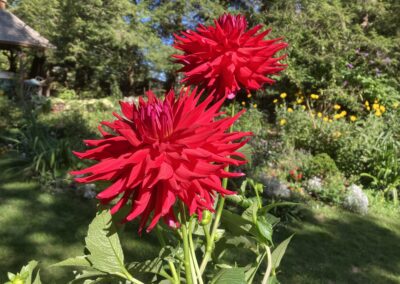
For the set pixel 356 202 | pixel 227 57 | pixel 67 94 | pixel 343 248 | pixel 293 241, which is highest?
pixel 227 57

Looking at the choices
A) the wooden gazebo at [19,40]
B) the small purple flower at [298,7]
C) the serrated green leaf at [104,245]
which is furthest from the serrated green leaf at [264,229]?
the wooden gazebo at [19,40]

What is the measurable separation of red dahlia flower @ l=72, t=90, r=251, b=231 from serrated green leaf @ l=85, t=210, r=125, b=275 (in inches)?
7.5

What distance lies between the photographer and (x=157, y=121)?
74 cm

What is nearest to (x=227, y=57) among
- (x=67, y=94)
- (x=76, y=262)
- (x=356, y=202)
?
(x=76, y=262)

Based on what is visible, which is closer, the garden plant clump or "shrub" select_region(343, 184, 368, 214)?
the garden plant clump

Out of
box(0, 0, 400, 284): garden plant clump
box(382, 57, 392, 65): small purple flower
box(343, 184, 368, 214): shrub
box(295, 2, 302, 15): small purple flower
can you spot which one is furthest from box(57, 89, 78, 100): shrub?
box(343, 184, 368, 214): shrub

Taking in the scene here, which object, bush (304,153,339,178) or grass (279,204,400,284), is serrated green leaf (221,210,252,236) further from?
bush (304,153,339,178)

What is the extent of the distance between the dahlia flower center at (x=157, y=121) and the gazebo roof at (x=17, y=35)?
14.5 meters

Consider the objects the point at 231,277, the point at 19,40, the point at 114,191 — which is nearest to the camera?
the point at 114,191

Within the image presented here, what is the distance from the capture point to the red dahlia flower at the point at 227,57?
1.09 meters

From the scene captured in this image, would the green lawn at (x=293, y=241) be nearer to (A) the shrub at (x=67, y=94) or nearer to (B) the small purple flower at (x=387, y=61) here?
(B) the small purple flower at (x=387, y=61)

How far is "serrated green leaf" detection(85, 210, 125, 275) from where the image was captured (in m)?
0.92

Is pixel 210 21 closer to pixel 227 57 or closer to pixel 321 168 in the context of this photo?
pixel 321 168

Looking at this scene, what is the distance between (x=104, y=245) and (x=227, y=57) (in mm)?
590
